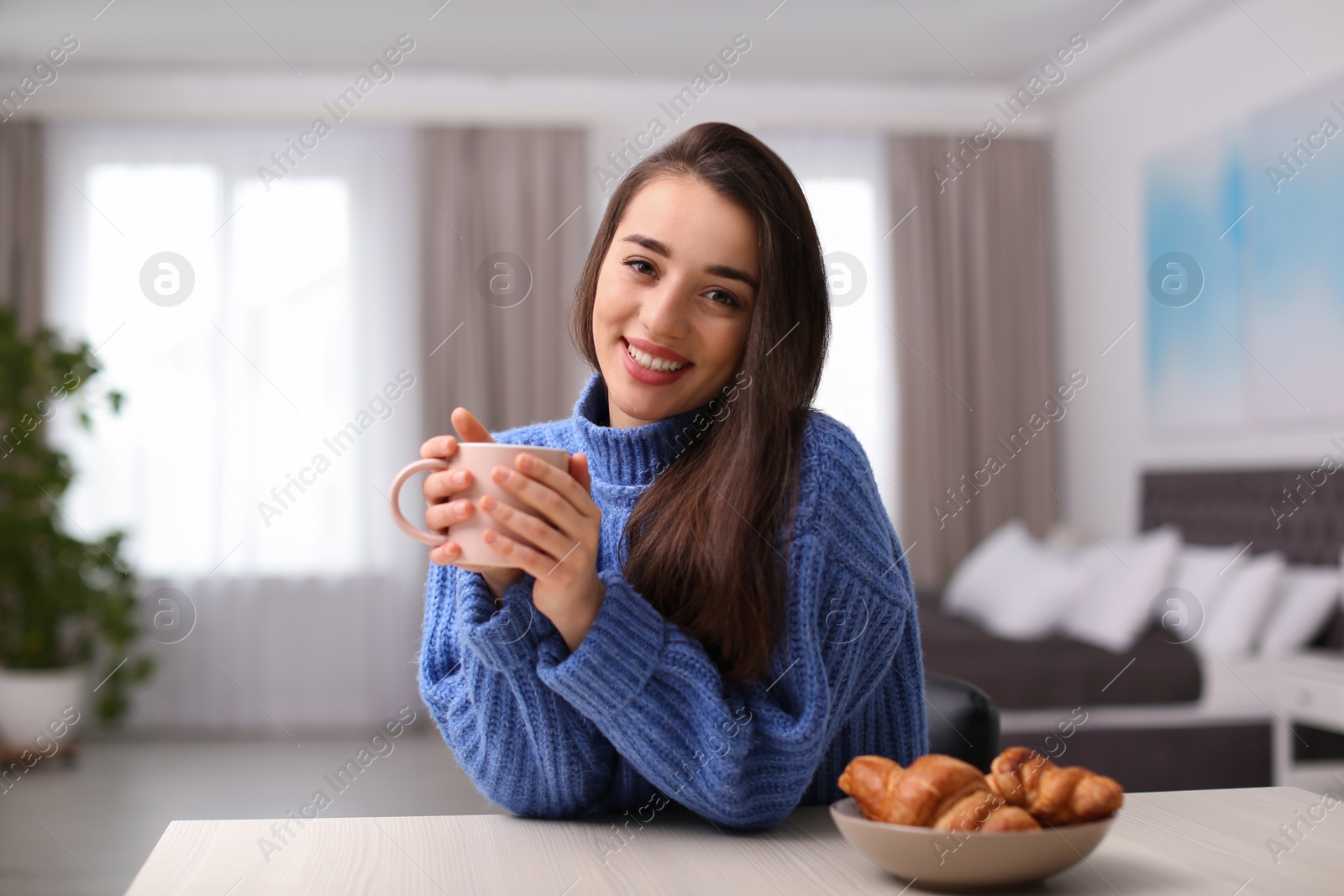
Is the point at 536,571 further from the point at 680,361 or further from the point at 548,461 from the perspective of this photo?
the point at 680,361

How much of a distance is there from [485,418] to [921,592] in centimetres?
217

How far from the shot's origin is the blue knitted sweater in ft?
3.10

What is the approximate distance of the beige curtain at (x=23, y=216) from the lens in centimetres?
514

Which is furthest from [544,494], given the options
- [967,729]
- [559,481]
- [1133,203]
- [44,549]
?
[1133,203]

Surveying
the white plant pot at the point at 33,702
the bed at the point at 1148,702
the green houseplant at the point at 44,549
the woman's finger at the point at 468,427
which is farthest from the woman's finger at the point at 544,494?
the white plant pot at the point at 33,702

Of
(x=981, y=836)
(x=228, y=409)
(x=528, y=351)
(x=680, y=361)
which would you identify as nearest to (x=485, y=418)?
(x=528, y=351)

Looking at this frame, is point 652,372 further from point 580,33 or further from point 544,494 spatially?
point 580,33

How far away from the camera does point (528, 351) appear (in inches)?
209

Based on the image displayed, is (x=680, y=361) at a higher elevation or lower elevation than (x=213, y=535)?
higher

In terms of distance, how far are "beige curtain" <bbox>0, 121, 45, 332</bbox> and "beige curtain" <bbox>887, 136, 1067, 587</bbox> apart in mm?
4039

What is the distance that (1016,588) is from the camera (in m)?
4.17

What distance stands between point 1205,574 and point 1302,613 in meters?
0.40

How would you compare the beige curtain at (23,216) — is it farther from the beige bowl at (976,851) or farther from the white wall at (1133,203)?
the beige bowl at (976,851)

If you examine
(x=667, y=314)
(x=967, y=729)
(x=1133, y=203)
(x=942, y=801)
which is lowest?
(x=967, y=729)
